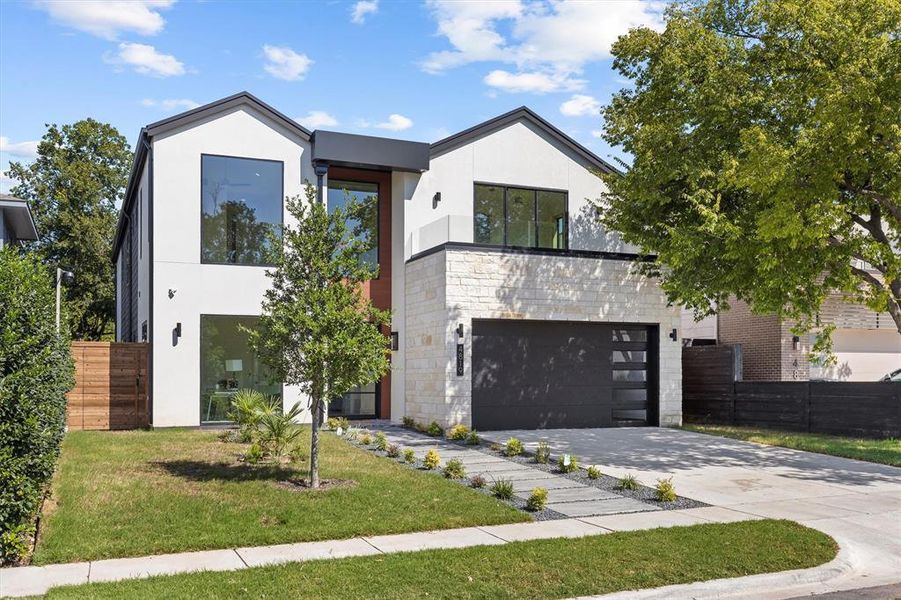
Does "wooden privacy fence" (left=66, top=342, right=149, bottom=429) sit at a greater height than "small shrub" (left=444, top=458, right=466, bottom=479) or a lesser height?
greater

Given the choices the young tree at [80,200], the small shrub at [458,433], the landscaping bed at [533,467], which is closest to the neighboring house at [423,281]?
the small shrub at [458,433]

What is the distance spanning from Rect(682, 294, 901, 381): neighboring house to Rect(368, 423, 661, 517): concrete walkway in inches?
408

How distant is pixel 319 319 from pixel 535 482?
4.06 m

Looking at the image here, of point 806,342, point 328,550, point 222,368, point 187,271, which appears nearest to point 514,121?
point 187,271

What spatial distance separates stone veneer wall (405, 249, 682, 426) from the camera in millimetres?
16797

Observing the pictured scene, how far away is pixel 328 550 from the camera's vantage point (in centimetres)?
739

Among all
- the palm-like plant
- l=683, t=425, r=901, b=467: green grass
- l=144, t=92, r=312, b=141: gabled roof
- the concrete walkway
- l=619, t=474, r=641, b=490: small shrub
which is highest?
l=144, t=92, r=312, b=141: gabled roof

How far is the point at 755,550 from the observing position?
24.8 feet

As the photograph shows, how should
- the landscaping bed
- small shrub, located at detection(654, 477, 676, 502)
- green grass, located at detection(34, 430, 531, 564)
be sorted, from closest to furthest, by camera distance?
1. green grass, located at detection(34, 430, 531, 564)
2. the landscaping bed
3. small shrub, located at detection(654, 477, 676, 502)

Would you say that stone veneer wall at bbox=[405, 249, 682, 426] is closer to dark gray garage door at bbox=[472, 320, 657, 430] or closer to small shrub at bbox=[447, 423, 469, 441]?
dark gray garage door at bbox=[472, 320, 657, 430]

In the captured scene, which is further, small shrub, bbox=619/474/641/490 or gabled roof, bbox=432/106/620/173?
gabled roof, bbox=432/106/620/173

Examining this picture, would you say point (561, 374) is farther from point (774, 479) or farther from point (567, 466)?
point (774, 479)

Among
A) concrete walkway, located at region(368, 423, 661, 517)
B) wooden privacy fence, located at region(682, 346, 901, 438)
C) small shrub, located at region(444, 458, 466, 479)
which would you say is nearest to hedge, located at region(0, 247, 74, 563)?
small shrub, located at region(444, 458, 466, 479)

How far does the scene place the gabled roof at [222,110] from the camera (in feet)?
55.8
